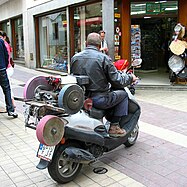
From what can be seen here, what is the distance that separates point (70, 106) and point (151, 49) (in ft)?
35.0

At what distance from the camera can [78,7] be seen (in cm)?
1123

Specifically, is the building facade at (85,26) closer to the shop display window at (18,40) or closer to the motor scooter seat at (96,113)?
the shop display window at (18,40)

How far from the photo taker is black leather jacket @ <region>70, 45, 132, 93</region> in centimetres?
351

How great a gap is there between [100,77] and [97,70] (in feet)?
0.32

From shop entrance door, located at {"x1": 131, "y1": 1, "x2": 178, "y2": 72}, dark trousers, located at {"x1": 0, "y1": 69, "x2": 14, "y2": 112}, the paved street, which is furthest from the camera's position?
shop entrance door, located at {"x1": 131, "y1": 1, "x2": 178, "y2": 72}

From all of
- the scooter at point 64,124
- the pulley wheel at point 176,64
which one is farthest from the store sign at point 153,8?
the scooter at point 64,124

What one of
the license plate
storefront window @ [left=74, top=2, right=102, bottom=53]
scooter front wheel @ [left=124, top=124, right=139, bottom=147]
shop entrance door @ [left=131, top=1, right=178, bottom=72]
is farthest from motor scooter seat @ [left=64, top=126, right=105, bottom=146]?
shop entrance door @ [left=131, top=1, right=178, bottom=72]

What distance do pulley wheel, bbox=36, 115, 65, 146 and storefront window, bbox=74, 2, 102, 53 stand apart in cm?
746

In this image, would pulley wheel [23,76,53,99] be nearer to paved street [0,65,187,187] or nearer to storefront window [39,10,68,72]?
paved street [0,65,187,187]

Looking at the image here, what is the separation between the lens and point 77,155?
319 cm

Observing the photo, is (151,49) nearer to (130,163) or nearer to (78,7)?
(78,7)

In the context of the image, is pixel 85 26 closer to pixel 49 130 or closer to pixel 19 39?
pixel 19 39

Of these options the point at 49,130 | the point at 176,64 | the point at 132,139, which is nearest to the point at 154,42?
the point at 176,64

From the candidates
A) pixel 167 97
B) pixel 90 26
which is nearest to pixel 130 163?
pixel 167 97
